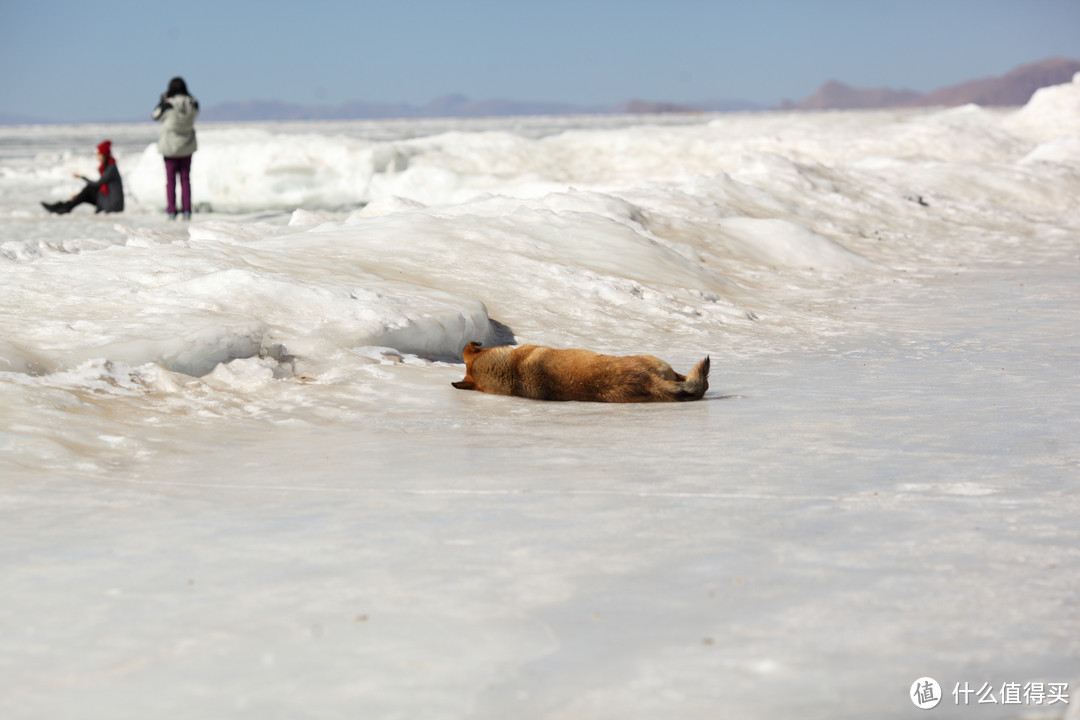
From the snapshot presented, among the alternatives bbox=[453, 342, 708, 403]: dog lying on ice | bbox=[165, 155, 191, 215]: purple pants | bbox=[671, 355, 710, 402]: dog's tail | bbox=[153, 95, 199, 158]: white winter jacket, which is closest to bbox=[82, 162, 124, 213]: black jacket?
bbox=[165, 155, 191, 215]: purple pants

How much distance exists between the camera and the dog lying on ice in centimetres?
511

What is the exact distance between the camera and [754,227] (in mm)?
11156

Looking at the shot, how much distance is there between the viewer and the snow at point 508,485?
87.3 inches

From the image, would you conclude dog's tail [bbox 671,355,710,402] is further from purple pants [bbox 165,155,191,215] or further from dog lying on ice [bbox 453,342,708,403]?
purple pants [bbox 165,155,191,215]

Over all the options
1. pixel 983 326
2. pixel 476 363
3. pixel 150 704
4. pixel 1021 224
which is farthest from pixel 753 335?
pixel 1021 224

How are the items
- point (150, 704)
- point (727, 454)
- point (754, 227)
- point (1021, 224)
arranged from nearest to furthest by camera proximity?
point (150, 704) < point (727, 454) < point (754, 227) < point (1021, 224)

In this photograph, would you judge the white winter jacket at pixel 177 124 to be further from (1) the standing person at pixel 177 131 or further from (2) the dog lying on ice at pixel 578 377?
(2) the dog lying on ice at pixel 578 377

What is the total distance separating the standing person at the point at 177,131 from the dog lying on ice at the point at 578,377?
10.3 m

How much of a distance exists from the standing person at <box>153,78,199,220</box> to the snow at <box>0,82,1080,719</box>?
6.63 m

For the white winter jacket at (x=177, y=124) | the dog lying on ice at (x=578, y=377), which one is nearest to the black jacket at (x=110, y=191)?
the white winter jacket at (x=177, y=124)

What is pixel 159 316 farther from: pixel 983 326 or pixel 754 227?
pixel 754 227

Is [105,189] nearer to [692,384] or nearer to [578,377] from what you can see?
[578,377]

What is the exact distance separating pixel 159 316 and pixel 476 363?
172 cm

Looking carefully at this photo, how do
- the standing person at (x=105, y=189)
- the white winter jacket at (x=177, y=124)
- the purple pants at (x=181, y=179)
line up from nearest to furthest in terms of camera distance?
the white winter jacket at (x=177, y=124) → the purple pants at (x=181, y=179) → the standing person at (x=105, y=189)
